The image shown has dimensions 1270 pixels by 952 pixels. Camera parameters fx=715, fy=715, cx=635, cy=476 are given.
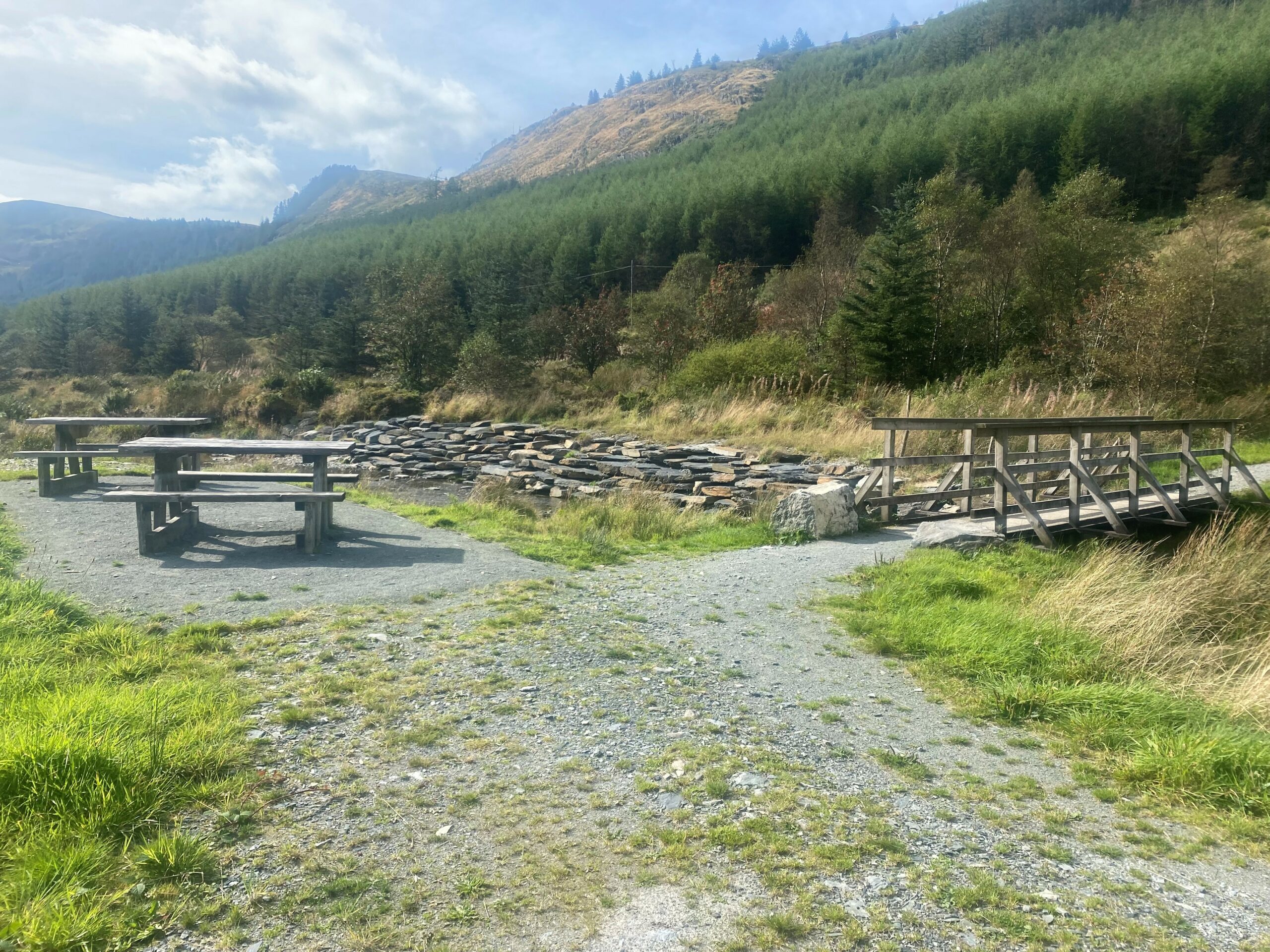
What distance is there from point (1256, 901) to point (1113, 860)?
40 centimetres

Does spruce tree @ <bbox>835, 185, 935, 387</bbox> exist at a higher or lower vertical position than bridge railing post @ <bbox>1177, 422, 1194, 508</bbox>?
higher

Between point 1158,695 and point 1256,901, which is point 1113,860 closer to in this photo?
point 1256,901

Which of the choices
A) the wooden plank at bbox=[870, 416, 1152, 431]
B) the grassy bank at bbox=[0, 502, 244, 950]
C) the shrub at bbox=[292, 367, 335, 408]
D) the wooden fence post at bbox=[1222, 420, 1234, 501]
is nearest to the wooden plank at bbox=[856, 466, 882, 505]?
the wooden plank at bbox=[870, 416, 1152, 431]

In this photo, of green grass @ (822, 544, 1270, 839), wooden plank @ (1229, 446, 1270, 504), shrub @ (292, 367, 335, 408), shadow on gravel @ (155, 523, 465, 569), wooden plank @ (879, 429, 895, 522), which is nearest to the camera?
green grass @ (822, 544, 1270, 839)

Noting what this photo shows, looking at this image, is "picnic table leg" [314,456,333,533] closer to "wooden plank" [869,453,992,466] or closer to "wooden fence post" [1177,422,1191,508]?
"wooden plank" [869,453,992,466]

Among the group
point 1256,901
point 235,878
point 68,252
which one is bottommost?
Result: point 1256,901

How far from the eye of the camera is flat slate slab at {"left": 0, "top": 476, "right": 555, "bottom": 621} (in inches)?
212

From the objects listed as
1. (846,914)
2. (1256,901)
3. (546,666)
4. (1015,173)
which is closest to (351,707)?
(546,666)

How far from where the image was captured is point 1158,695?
13.1ft

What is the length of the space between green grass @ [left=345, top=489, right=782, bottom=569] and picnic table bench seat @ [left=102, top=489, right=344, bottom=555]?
5.89ft

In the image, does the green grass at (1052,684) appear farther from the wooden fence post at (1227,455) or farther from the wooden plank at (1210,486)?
the wooden fence post at (1227,455)

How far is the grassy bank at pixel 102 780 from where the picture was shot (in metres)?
2.11

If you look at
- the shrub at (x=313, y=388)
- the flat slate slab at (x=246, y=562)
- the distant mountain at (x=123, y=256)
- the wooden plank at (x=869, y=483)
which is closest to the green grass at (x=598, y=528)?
the flat slate slab at (x=246, y=562)

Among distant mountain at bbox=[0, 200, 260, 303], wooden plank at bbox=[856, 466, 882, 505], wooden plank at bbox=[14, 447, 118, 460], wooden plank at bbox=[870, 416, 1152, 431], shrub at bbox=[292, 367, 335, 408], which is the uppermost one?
distant mountain at bbox=[0, 200, 260, 303]
